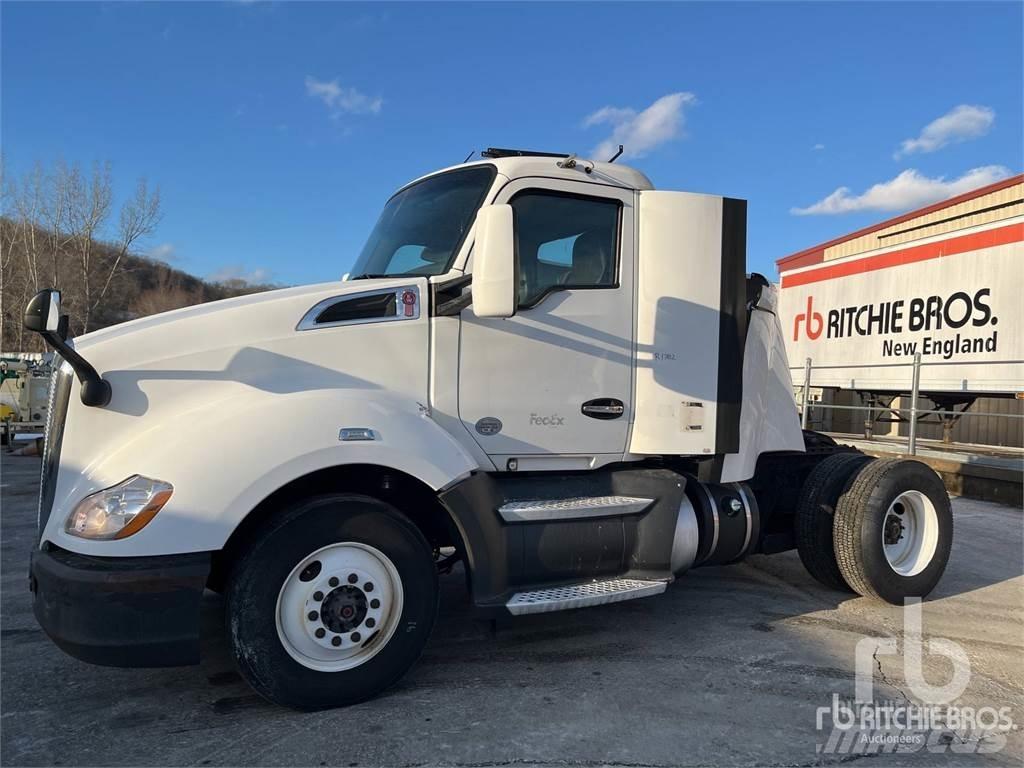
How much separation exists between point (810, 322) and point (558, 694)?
15.3m

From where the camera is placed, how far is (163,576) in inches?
113

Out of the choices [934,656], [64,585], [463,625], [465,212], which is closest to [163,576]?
[64,585]

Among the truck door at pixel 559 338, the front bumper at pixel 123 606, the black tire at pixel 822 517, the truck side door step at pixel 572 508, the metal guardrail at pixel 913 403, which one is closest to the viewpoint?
the front bumper at pixel 123 606

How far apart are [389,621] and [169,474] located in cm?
120

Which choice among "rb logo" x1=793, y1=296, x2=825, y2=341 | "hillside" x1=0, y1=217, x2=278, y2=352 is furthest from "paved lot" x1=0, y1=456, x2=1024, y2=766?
"hillside" x1=0, y1=217, x2=278, y2=352

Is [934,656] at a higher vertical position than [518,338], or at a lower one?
lower

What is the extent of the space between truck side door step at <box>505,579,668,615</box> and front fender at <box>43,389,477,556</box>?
0.77 m

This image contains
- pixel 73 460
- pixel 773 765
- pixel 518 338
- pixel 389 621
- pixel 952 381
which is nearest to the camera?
pixel 773 765

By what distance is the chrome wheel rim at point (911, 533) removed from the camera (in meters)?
5.10

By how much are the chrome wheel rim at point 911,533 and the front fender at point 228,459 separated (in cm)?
363

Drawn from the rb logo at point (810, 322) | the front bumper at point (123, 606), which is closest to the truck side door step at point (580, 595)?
the front bumper at point (123, 606)

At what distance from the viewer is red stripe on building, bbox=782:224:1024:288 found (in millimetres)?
12172

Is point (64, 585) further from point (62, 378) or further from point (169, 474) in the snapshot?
point (62, 378)

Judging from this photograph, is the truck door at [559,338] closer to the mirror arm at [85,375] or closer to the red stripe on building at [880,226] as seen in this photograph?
the mirror arm at [85,375]
